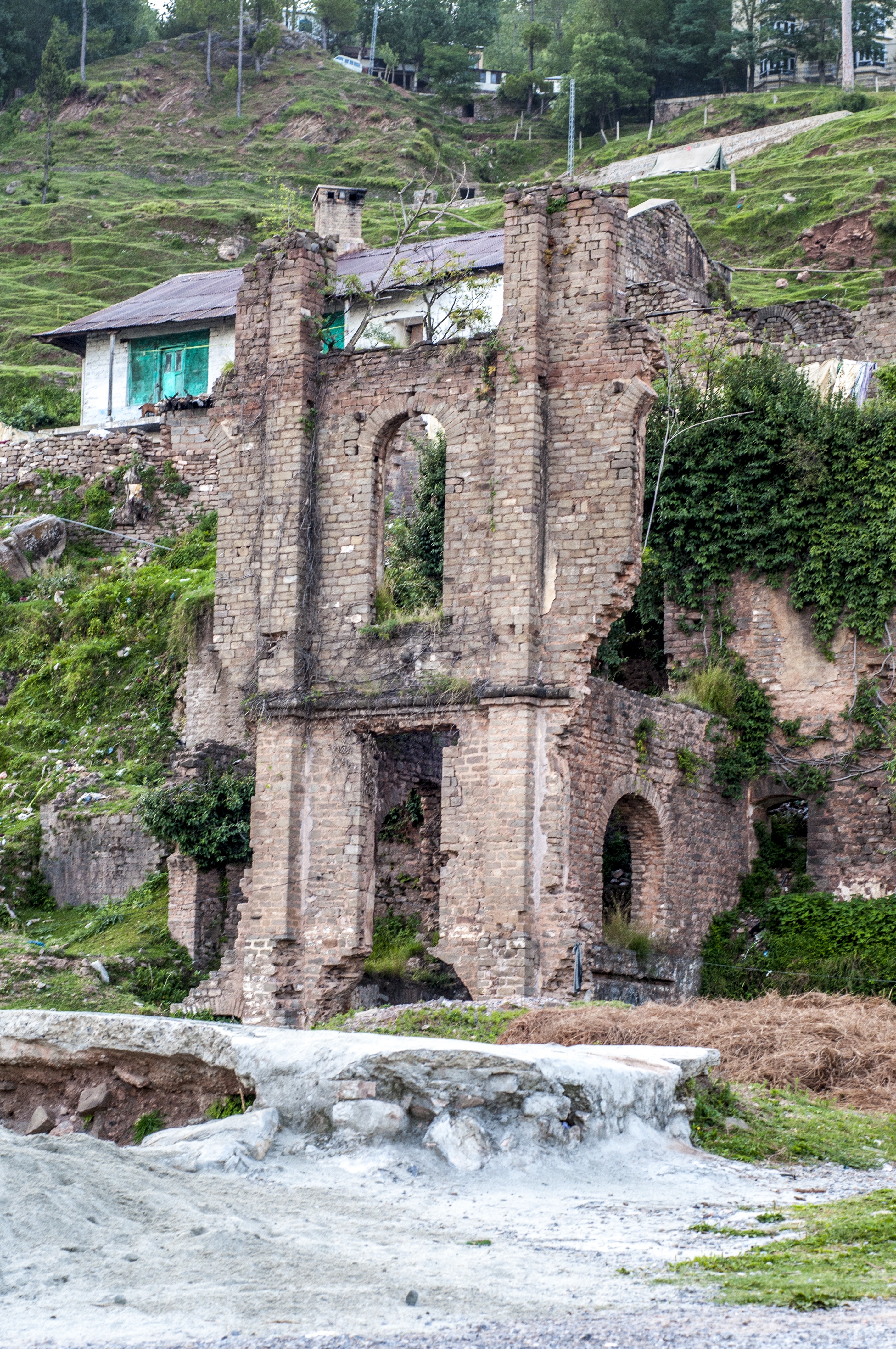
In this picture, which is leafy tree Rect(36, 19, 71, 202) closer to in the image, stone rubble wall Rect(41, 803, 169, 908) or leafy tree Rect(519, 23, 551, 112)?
leafy tree Rect(519, 23, 551, 112)

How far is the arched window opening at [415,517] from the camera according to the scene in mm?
23609

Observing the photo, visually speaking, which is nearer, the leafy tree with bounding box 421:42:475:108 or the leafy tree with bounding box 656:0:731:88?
the leafy tree with bounding box 656:0:731:88

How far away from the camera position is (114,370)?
119 feet

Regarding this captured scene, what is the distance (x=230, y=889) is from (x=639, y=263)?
13.4 metres

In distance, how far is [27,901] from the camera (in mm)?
22922

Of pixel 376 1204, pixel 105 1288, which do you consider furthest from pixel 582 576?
pixel 105 1288

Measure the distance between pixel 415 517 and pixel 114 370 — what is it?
12.8m

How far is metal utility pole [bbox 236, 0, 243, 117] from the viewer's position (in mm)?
77062

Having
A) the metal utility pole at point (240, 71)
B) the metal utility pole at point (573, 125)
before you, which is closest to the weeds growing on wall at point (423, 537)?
the metal utility pole at point (573, 125)

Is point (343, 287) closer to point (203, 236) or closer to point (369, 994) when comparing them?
point (369, 994)

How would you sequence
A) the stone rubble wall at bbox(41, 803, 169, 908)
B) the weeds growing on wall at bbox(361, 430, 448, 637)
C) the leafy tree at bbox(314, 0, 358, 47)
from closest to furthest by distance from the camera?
the stone rubble wall at bbox(41, 803, 169, 908) → the weeds growing on wall at bbox(361, 430, 448, 637) → the leafy tree at bbox(314, 0, 358, 47)

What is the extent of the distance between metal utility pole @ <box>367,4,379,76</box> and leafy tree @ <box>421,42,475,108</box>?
2807 millimetres

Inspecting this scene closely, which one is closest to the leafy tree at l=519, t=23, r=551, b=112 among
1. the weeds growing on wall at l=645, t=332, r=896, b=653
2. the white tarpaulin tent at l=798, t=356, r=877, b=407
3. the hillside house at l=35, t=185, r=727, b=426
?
the hillside house at l=35, t=185, r=727, b=426

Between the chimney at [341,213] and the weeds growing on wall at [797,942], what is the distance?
70.2 ft
